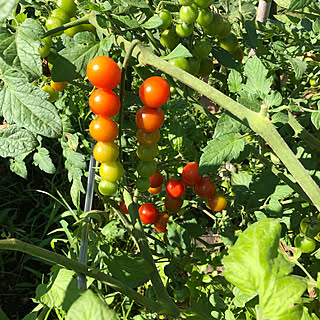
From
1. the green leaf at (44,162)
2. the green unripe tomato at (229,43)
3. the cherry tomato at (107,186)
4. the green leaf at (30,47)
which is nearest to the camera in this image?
the green leaf at (30,47)

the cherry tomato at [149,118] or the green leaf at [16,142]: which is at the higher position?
the green leaf at [16,142]

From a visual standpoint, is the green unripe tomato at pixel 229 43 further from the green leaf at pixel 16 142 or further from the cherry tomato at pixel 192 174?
the green leaf at pixel 16 142

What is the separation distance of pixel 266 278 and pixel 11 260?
6.74 ft

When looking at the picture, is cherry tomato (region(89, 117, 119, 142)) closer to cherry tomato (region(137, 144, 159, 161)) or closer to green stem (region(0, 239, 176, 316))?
cherry tomato (region(137, 144, 159, 161))

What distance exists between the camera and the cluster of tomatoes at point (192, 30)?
77 cm

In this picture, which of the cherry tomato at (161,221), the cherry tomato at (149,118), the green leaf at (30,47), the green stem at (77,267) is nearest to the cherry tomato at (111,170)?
the cherry tomato at (149,118)

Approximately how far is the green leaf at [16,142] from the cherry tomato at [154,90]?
25 centimetres

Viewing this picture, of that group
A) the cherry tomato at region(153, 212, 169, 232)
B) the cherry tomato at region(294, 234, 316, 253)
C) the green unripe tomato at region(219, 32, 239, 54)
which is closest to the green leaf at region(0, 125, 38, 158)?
the green unripe tomato at region(219, 32, 239, 54)

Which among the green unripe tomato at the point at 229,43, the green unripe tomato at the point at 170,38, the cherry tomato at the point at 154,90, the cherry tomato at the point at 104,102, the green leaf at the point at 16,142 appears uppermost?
the green unripe tomato at the point at 170,38

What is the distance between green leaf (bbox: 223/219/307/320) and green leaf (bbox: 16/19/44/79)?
1.24ft

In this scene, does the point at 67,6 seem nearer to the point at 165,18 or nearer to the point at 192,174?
the point at 165,18

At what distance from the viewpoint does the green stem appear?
0.57 metres

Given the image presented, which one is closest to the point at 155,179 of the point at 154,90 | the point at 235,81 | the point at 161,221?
the point at 161,221

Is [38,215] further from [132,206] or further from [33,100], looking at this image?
[33,100]
